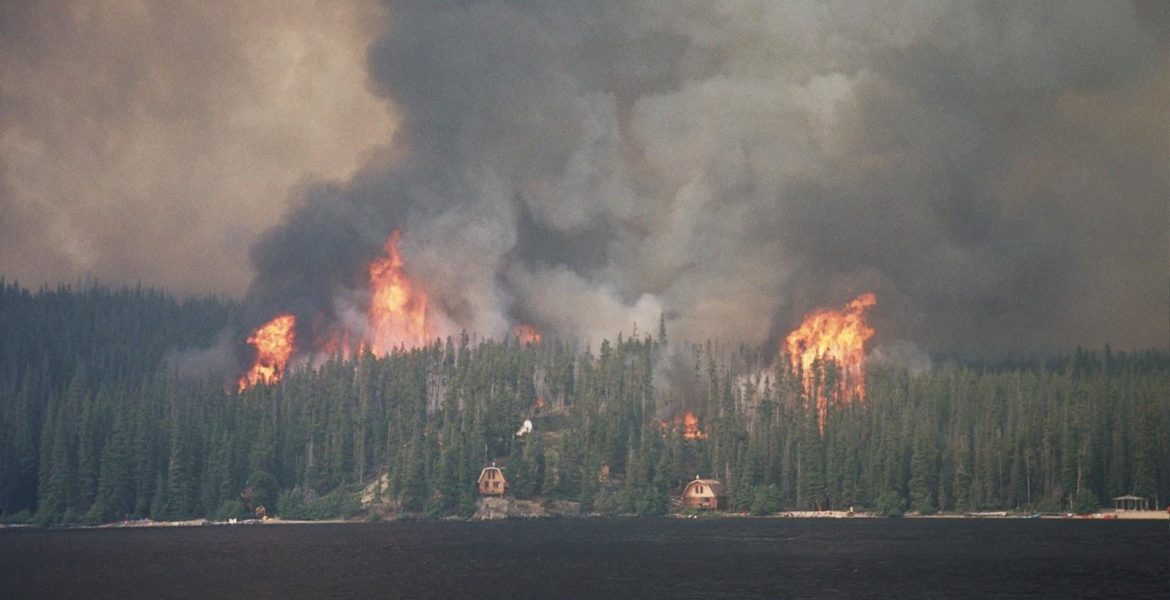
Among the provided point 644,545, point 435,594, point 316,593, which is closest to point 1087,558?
point 644,545

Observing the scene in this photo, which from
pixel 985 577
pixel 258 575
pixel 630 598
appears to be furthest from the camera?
pixel 258 575

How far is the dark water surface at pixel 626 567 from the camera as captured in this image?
130 metres

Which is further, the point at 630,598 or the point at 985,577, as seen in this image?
the point at 985,577

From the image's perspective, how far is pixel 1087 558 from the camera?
153 m

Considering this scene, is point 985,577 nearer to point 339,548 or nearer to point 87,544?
point 339,548

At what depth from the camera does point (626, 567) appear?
150m

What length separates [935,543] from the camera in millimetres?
176125

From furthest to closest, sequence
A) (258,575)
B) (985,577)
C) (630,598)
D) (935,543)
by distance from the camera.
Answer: (935,543) → (258,575) → (985,577) → (630,598)

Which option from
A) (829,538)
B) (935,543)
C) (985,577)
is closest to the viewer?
(985,577)

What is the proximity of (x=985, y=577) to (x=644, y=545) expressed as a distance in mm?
55788

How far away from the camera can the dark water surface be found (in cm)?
12962

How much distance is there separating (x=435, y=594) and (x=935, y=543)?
253 ft

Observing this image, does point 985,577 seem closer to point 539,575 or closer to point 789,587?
point 789,587

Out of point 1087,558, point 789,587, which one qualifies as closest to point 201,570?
point 789,587
